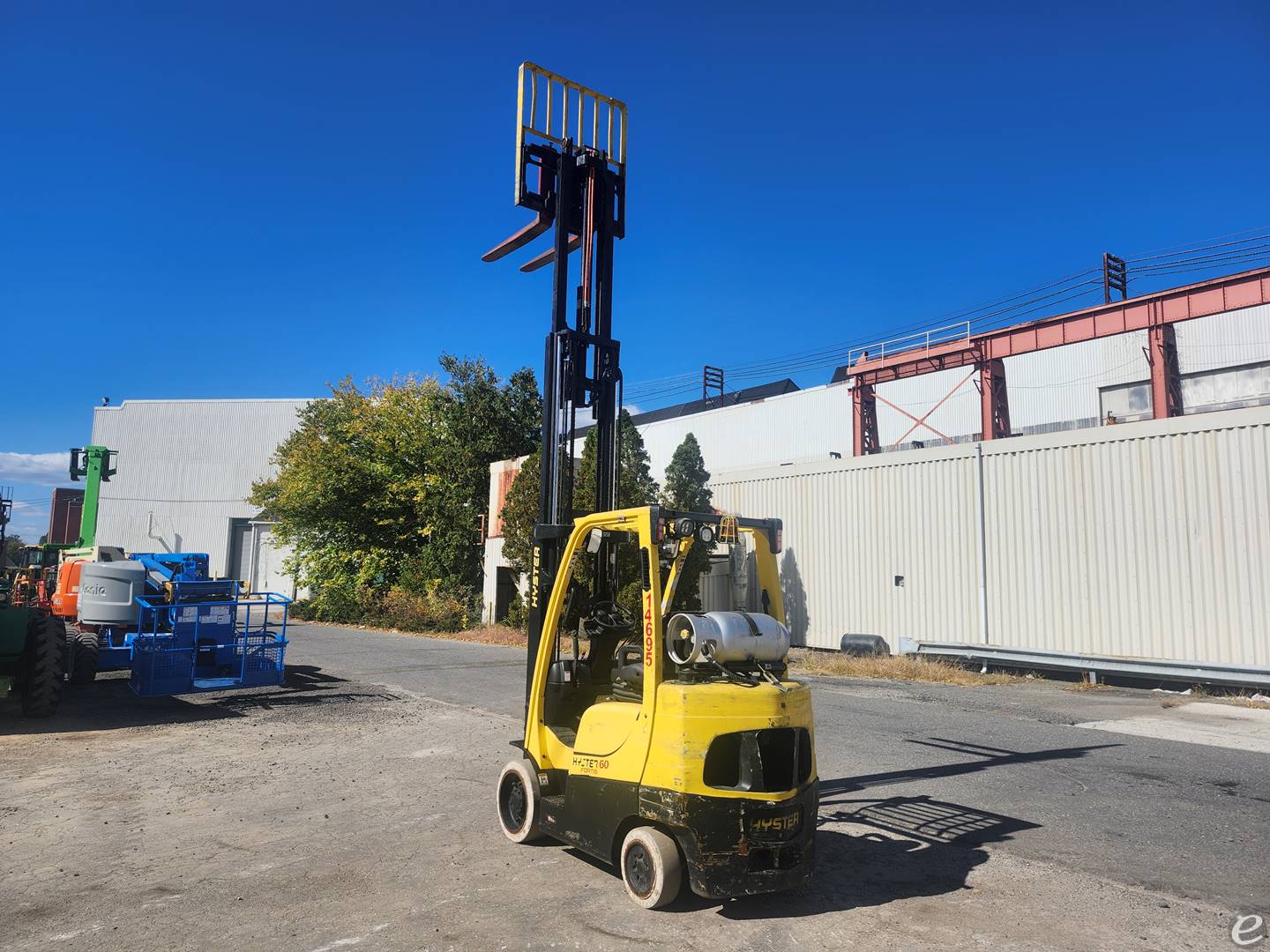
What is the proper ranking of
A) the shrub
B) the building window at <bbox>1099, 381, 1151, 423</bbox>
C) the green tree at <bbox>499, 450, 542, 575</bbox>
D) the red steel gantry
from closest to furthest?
1. the green tree at <bbox>499, 450, 542, 575</bbox>
2. the red steel gantry
3. the shrub
4. the building window at <bbox>1099, 381, 1151, 423</bbox>

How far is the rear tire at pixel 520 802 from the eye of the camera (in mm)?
5871

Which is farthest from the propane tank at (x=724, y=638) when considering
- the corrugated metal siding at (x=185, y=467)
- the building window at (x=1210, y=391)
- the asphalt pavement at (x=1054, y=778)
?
the corrugated metal siding at (x=185, y=467)

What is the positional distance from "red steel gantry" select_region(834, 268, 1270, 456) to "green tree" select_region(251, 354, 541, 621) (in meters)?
14.8

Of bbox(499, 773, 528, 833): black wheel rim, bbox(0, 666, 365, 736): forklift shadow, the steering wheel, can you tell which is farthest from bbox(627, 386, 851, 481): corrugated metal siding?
bbox(499, 773, 528, 833): black wheel rim

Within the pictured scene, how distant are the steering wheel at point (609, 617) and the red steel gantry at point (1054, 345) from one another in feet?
90.1

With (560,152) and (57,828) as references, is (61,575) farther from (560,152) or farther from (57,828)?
(560,152)

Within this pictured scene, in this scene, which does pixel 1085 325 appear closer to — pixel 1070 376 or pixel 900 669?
pixel 1070 376

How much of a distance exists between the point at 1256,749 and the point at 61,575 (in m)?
19.8

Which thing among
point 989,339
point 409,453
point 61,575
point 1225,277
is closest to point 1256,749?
point 61,575

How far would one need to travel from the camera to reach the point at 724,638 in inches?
195

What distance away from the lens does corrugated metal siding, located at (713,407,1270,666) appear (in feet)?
48.4

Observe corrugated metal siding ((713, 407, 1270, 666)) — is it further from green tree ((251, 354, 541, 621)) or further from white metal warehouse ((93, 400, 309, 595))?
white metal warehouse ((93, 400, 309, 595))

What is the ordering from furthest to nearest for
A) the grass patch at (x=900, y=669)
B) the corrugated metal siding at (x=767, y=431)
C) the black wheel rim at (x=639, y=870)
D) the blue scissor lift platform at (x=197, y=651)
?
the corrugated metal siding at (x=767, y=431), the grass patch at (x=900, y=669), the blue scissor lift platform at (x=197, y=651), the black wheel rim at (x=639, y=870)

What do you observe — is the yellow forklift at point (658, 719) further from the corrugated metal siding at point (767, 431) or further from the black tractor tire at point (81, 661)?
the corrugated metal siding at point (767, 431)
